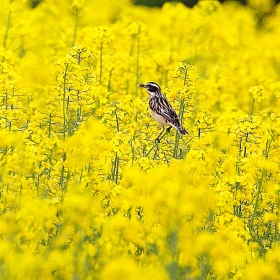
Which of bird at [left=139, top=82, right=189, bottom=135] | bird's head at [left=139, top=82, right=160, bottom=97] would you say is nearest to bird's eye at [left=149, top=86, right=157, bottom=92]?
bird's head at [left=139, top=82, right=160, bottom=97]

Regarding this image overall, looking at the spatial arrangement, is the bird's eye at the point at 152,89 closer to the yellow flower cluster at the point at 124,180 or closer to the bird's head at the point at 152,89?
the bird's head at the point at 152,89

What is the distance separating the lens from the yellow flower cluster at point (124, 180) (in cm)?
405

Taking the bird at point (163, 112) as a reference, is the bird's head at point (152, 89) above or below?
above

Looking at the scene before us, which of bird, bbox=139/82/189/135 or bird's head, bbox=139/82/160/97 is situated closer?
bird, bbox=139/82/189/135

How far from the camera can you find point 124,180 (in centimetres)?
489

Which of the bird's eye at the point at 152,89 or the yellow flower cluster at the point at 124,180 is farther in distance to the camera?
the bird's eye at the point at 152,89

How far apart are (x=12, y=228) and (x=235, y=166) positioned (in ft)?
5.74

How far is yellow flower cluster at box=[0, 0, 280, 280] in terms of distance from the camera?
4.05m

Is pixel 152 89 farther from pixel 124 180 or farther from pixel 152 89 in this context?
pixel 124 180

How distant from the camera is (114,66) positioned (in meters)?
8.62

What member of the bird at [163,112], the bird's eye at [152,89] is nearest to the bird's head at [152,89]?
the bird's eye at [152,89]

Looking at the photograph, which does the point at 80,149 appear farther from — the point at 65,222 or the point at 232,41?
the point at 232,41

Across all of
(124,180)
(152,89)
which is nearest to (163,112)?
(152,89)

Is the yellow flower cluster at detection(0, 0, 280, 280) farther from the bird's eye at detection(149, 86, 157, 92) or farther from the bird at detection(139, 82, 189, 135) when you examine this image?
the bird's eye at detection(149, 86, 157, 92)
